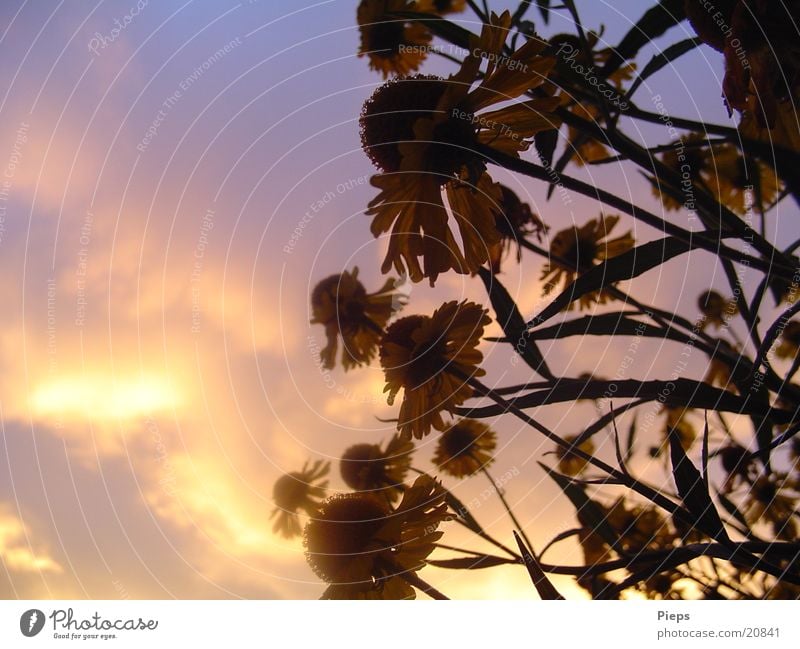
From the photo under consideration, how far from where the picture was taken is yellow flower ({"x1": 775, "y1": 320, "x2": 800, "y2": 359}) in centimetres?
60

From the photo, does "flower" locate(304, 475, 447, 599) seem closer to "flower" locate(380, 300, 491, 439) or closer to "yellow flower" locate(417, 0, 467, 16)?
"flower" locate(380, 300, 491, 439)

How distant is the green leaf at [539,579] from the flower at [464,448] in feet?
0.68

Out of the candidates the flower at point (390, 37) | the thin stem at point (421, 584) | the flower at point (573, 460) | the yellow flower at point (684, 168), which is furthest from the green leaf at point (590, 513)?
the flower at point (390, 37)

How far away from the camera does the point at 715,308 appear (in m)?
0.57

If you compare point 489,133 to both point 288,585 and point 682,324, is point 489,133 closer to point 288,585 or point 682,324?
point 682,324

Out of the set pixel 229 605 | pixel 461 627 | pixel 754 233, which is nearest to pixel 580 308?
pixel 754 233

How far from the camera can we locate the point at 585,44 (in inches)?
16.5

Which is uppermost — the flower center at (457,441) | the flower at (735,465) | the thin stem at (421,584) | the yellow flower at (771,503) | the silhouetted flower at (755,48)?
the silhouetted flower at (755,48)

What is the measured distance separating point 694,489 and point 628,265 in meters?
0.16

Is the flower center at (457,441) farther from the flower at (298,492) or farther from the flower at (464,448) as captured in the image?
the flower at (298,492)

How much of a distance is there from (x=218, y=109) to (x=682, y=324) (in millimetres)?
Answer: 506

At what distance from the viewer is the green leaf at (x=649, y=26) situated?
42 cm

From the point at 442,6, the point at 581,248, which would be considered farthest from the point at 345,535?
the point at 442,6

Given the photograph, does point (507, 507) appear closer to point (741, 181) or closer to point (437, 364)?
point (437, 364)
